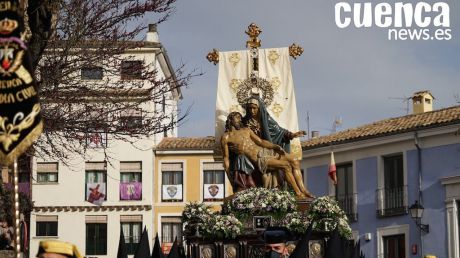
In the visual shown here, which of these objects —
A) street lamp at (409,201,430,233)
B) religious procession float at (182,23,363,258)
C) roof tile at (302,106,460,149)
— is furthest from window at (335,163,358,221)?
religious procession float at (182,23,363,258)

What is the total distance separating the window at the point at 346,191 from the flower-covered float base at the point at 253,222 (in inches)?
980

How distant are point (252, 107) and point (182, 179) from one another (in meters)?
37.7

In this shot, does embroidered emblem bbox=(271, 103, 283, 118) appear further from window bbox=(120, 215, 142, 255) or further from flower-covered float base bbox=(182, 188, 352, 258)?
window bbox=(120, 215, 142, 255)

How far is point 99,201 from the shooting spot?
55781 millimetres

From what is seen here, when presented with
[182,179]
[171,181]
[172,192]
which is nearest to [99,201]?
[172,192]

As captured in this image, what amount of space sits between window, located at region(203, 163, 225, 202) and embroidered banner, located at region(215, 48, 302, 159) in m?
36.4

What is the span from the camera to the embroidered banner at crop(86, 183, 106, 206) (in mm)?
55781

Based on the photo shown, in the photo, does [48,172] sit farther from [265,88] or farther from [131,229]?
[265,88]

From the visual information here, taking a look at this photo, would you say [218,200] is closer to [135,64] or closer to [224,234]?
[135,64]

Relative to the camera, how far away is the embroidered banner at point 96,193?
55.8m

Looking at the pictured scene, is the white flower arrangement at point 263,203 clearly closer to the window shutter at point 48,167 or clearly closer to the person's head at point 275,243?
the person's head at point 275,243

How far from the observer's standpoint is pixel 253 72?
65.8 ft

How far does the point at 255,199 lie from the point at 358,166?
2582 cm

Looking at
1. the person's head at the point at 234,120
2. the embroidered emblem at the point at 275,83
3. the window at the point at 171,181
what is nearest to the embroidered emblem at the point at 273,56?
the embroidered emblem at the point at 275,83
